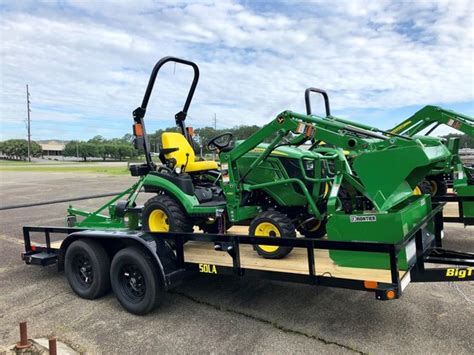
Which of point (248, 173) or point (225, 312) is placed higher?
point (248, 173)

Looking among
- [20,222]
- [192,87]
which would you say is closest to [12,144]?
[20,222]

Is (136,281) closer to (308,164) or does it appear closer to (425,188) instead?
(308,164)

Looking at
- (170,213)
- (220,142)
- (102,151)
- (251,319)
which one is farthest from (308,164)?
(102,151)

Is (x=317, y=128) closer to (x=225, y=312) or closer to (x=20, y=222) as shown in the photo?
(x=225, y=312)

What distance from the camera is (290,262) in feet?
13.3

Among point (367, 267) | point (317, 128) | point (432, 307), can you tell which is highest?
point (317, 128)

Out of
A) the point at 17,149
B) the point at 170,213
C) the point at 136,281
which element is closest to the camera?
the point at 136,281

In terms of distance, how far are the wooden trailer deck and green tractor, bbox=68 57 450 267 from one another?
87 millimetres

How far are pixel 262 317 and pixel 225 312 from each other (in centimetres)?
40

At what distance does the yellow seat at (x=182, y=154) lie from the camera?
5.23 m

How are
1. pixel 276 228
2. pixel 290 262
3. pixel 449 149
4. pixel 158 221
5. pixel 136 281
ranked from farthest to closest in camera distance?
pixel 449 149 < pixel 158 221 < pixel 136 281 < pixel 276 228 < pixel 290 262

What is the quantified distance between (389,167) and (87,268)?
11.5 ft

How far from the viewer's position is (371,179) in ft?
12.0

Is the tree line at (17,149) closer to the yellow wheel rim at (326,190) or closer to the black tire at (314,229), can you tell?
the black tire at (314,229)
